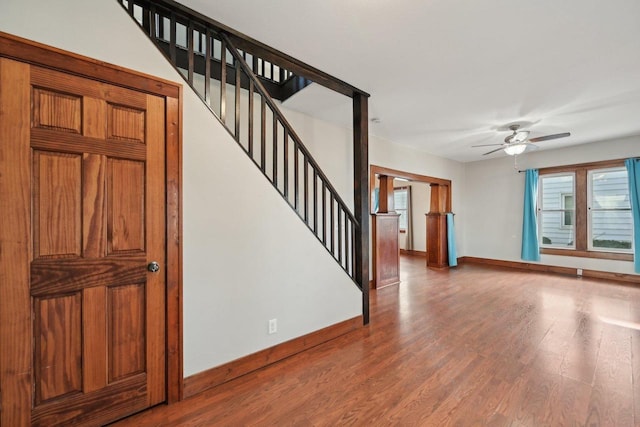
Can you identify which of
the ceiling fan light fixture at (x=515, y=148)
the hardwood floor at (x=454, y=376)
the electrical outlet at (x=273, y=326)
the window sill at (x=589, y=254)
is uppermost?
the ceiling fan light fixture at (x=515, y=148)

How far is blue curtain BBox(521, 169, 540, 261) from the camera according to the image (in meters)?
5.85

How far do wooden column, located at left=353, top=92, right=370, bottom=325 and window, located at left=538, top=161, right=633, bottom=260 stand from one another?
5.16 m

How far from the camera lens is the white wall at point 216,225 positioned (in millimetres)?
1502

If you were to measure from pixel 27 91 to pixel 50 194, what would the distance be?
535 millimetres

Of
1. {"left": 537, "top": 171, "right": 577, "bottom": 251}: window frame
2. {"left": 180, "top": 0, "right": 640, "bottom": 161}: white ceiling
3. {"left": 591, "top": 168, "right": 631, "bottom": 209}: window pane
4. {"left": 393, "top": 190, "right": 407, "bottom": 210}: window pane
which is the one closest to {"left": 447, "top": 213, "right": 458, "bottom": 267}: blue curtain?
{"left": 537, "top": 171, "right": 577, "bottom": 251}: window frame

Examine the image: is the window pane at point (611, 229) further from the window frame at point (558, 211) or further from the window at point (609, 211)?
the window frame at point (558, 211)

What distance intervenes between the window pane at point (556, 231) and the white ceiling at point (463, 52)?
2.42 m

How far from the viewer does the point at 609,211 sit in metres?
5.14

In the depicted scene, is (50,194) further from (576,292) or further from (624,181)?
(624,181)

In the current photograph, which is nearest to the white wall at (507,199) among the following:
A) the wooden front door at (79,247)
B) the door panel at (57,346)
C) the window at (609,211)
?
the window at (609,211)

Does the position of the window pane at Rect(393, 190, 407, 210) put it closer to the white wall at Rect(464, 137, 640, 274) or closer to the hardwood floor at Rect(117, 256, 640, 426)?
the white wall at Rect(464, 137, 640, 274)

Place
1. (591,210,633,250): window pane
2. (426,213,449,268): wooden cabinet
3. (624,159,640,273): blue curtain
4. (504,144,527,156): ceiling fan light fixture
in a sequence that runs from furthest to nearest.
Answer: (426,213,449,268): wooden cabinet
(591,210,633,250): window pane
(624,159,640,273): blue curtain
(504,144,527,156): ceiling fan light fixture

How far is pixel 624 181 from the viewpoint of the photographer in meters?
4.99

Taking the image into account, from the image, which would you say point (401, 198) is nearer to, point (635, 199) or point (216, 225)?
point (635, 199)
